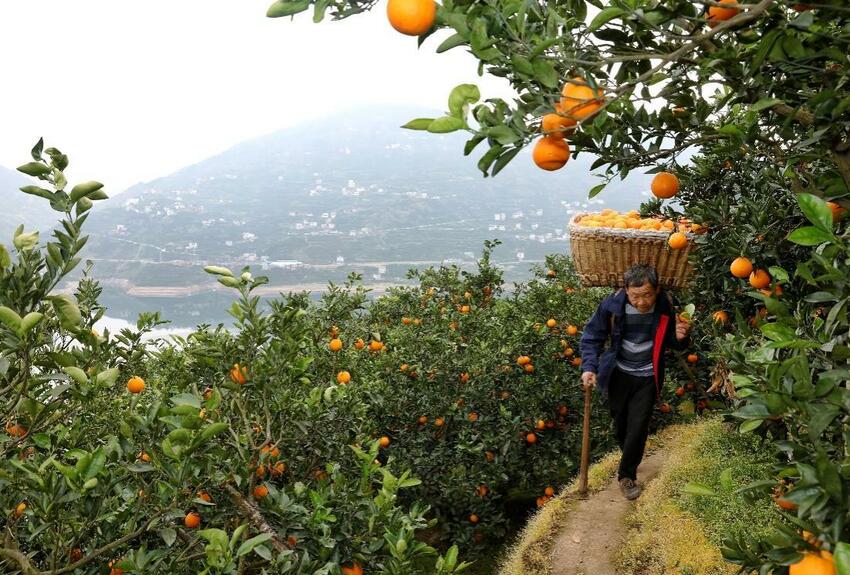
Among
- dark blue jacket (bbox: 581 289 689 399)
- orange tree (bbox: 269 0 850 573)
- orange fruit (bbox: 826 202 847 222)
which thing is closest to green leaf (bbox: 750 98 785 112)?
orange tree (bbox: 269 0 850 573)

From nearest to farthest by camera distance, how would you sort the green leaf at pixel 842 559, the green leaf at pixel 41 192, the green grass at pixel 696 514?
the green leaf at pixel 842 559 → the green leaf at pixel 41 192 → the green grass at pixel 696 514

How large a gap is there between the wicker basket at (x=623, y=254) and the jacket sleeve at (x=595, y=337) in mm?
287

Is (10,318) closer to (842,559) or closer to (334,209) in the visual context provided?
(842,559)

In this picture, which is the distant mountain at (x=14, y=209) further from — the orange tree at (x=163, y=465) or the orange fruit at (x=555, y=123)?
the orange fruit at (x=555, y=123)

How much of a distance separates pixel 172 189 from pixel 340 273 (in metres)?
72.7

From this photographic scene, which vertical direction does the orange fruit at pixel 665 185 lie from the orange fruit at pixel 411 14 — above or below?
below

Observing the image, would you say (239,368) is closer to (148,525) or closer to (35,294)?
(148,525)

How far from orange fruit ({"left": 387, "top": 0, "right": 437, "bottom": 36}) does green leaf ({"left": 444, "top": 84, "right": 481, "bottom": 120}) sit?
0.14 m

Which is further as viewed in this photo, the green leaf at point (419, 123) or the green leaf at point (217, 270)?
the green leaf at point (217, 270)

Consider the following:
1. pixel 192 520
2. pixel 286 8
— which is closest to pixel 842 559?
pixel 286 8

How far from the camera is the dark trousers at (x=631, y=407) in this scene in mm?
4191

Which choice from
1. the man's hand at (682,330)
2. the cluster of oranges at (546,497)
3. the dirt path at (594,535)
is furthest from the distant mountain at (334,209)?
the man's hand at (682,330)

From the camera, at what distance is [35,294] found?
1.55m

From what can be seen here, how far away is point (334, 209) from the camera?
313 feet
